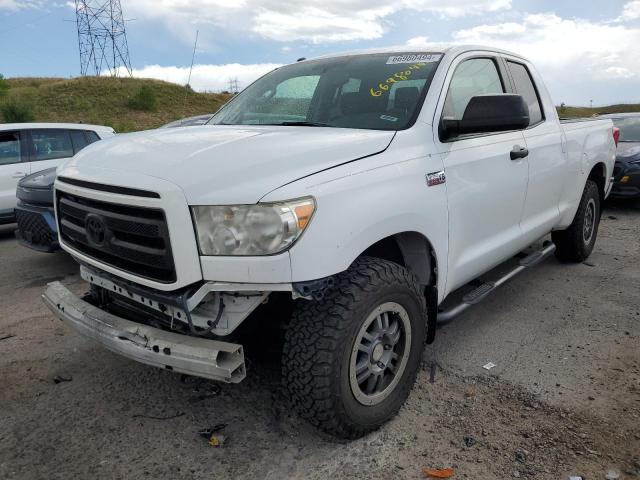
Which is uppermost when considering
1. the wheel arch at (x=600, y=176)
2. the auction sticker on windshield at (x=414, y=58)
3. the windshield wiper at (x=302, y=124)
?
the auction sticker on windshield at (x=414, y=58)

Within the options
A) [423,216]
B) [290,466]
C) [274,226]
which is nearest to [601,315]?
[423,216]

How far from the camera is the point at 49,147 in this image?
26.6ft

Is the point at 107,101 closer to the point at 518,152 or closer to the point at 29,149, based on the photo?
the point at 29,149

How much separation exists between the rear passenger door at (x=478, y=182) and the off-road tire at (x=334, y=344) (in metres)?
0.74

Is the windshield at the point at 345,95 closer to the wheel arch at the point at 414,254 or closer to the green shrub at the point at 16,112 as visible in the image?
the wheel arch at the point at 414,254

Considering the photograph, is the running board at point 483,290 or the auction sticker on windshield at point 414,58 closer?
the running board at point 483,290

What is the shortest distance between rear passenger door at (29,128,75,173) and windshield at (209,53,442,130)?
17.3ft

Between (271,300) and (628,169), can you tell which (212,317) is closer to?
(271,300)

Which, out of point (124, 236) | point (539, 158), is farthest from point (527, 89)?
point (124, 236)

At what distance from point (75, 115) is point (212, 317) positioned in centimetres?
4863

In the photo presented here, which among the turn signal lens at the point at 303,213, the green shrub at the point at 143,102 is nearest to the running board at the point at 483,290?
the turn signal lens at the point at 303,213

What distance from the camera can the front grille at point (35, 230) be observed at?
17.1 ft

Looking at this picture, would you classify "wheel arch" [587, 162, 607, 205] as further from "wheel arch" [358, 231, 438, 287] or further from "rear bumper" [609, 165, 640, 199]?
"rear bumper" [609, 165, 640, 199]

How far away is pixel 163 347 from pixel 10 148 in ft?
23.1
